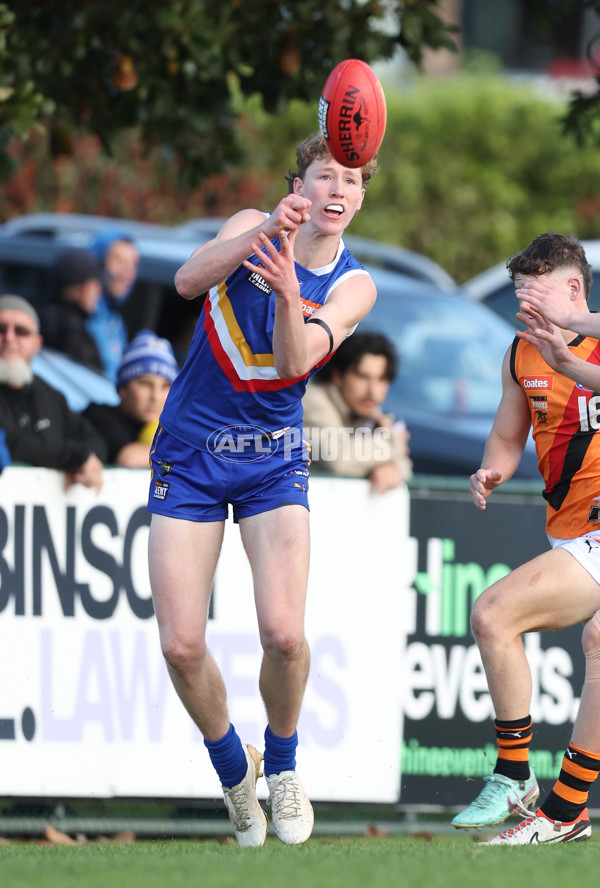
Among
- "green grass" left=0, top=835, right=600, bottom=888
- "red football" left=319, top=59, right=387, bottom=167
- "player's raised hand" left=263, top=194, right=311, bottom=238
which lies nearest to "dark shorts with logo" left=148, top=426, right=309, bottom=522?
"player's raised hand" left=263, top=194, right=311, bottom=238

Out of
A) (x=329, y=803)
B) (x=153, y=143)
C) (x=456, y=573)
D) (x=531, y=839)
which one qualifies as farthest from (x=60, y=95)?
(x=531, y=839)

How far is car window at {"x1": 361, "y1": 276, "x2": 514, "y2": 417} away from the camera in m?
10.3

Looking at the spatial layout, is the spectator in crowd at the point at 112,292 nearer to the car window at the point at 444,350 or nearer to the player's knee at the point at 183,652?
the car window at the point at 444,350

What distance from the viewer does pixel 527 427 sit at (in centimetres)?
547

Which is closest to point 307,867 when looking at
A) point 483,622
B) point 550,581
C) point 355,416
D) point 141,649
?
point 483,622

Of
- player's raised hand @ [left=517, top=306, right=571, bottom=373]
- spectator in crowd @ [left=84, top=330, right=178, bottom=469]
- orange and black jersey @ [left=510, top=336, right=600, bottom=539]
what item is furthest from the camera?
spectator in crowd @ [left=84, top=330, right=178, bottom=469]

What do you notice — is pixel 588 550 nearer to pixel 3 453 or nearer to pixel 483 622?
pixel 483 622

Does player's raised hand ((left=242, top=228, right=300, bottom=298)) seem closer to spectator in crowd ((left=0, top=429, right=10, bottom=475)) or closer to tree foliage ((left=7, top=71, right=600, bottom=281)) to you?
spectator in crowd ((left=0, top=429, right=10, bottom=475))

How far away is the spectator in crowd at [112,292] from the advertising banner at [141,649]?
11.6 ft

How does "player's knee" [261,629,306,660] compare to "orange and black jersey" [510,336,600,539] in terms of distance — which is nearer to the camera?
"player's knee" [261,629,306,660]

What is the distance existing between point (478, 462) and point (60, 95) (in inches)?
149

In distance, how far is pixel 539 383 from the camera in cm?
524

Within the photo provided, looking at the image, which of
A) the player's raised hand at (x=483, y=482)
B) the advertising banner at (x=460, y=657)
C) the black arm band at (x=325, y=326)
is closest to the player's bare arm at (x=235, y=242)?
the black arm band at (x=325, y=326)

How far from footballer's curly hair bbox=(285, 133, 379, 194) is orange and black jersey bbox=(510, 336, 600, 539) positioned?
2.99ft
